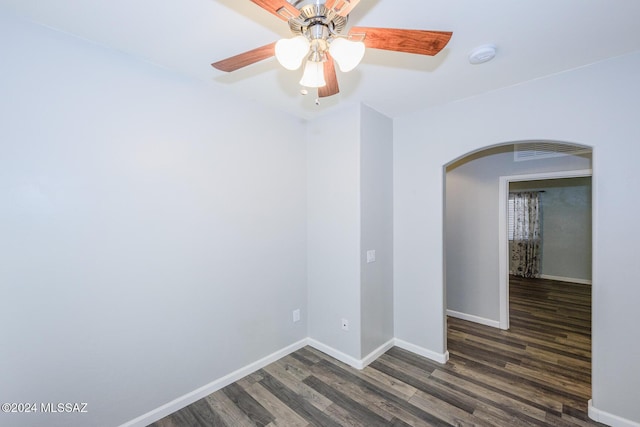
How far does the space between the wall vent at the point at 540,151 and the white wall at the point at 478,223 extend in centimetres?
6

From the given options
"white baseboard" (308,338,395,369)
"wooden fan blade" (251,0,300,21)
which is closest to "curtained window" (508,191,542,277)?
"white baseboard" (308,338,395,369)

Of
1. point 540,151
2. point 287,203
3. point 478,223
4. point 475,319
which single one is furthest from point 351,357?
point 540,151

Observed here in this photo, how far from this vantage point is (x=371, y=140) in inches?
112

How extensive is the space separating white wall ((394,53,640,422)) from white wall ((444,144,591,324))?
3.69 feet

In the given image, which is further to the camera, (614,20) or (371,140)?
(371,140)

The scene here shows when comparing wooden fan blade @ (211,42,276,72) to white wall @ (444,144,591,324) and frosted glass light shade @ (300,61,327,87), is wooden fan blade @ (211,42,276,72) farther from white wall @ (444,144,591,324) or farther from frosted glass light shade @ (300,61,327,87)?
white wall @ (444,144,591,324)

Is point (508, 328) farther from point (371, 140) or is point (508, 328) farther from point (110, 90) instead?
point (110, 90)

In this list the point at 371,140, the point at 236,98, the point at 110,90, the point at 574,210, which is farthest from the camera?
the point at 574,210

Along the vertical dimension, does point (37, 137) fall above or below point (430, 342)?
above

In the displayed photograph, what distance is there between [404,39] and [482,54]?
1.07 m

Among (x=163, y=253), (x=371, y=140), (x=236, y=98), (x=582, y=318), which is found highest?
(x=236, y=98)

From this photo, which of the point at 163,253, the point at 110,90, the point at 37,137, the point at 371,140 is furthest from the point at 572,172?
the point at 37,137

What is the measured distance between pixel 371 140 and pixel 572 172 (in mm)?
2603

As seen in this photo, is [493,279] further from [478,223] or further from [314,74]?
[314,74]
